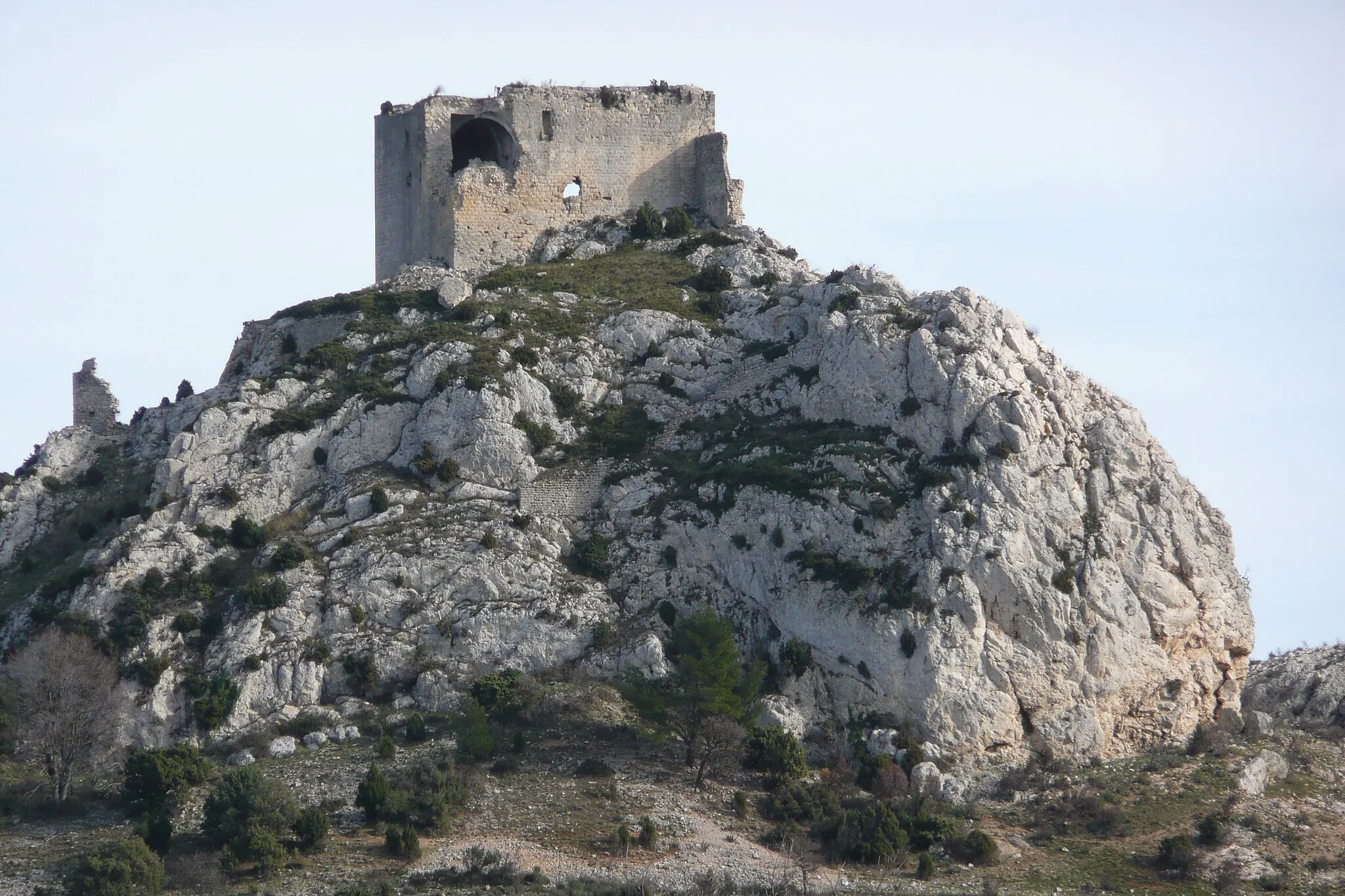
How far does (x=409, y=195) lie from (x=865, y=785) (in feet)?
102

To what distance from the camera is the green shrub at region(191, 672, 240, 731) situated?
5556cm

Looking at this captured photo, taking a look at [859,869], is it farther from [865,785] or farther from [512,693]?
[512,693]

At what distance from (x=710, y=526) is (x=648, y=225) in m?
17.3

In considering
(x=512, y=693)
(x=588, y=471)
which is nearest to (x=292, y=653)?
(x=512, y=693)

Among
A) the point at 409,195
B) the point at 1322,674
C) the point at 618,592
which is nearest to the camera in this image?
the point at 618,592

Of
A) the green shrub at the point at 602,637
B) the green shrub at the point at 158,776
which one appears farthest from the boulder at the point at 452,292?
the green shrub at the point at 158,776

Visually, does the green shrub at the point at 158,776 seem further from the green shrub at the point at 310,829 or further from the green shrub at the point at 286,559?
the green shrub at the point at 286,559

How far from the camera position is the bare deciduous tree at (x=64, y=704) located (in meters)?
54.4

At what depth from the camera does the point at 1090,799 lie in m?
54.2

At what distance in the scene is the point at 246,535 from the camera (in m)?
60.5

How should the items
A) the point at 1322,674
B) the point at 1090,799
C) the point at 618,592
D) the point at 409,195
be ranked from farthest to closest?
the point at 409,195 < the point at 1322,674 < the point at 618,592 < the point at 1090,799

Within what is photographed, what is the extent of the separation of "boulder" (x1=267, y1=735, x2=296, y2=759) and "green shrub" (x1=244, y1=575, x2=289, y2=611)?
446cm

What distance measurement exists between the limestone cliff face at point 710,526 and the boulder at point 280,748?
1308 mm

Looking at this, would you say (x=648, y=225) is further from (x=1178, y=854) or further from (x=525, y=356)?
(x=1178, y=854)
